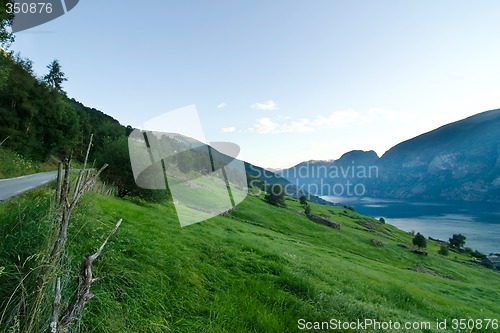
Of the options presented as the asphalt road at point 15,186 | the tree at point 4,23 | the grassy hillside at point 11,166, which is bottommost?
the asphalt road at point 15,186

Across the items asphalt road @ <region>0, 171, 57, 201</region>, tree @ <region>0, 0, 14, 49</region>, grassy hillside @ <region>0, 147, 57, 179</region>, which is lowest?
asphalt road @ <region>0, 171, 57, 201</region>

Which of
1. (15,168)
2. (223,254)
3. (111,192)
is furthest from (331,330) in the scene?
(15,168)

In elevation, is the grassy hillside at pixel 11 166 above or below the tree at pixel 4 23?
below

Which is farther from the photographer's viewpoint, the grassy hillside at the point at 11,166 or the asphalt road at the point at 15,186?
the grassy hillside at the point at 11,166

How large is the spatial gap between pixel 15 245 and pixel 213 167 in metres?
143

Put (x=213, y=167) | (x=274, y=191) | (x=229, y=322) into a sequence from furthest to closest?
(x=213, y=167) < (x=274, y=191) < (x=229, y=322)

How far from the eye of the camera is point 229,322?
743 cm

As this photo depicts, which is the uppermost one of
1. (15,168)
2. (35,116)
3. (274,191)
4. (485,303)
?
(35,116)

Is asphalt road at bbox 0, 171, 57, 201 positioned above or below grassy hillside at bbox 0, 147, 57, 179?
below

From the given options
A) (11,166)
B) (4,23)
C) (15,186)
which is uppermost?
(4,23)

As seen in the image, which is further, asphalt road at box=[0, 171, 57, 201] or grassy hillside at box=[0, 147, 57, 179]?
grassy hillside at box=[0, 147, 57, 179]

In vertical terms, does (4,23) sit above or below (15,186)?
above

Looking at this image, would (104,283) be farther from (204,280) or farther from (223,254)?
(223,254)

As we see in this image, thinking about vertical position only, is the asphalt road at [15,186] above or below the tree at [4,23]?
below
